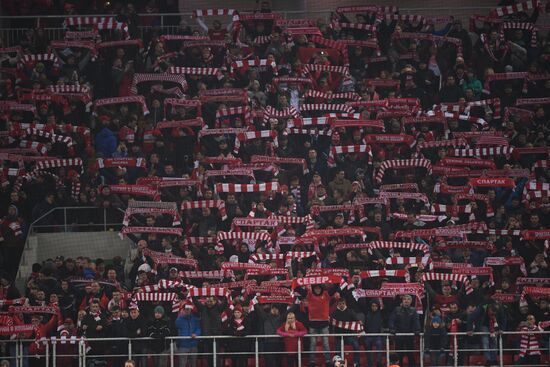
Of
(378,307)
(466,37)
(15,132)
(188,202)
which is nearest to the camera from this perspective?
(378,307)

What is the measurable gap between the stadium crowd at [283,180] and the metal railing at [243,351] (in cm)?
6

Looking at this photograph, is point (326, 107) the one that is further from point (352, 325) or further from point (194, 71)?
point (352, 325)

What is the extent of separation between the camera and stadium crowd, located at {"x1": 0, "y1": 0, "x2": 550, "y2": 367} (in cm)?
3161

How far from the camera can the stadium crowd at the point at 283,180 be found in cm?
3161

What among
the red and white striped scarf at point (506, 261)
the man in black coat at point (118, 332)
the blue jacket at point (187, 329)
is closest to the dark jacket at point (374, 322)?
the red and white striped scarf at point (506, 261)

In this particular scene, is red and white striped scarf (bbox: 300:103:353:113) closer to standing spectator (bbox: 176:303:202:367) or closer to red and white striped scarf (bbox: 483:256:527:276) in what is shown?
red and white striped scarf (bbox: 483:256:527:276)

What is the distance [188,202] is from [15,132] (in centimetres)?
484

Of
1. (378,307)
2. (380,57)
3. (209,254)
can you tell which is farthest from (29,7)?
(378,307)

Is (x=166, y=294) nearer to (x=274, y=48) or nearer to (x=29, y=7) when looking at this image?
(x=274, y=48)

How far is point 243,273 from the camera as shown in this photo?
32938 mm

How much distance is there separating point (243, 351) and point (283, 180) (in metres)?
5.77

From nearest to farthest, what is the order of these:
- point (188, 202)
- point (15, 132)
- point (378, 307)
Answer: point (378, 307)
point (188, 202)
point (15, 132)

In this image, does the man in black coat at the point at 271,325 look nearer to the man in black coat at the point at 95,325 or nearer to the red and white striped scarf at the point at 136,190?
the man in black coat at the point at 95,325

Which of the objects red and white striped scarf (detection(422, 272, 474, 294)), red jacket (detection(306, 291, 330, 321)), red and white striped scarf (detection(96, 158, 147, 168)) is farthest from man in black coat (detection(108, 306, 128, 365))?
red and white striped scarf (detection(422, 272, 474, 294))
